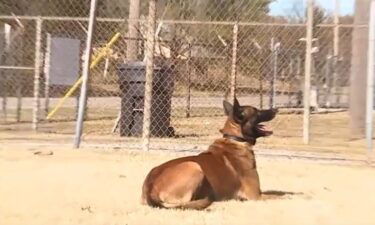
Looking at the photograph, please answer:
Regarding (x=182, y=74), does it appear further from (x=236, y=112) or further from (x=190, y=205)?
(x=190, y=205)

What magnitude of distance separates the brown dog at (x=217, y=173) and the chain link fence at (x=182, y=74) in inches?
197

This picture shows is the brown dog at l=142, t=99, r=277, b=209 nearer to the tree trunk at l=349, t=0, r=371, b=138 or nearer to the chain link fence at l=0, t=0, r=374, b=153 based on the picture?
the chain link fence at l=0, t=0, r=374, b=153

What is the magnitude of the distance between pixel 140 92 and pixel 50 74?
2.35 m

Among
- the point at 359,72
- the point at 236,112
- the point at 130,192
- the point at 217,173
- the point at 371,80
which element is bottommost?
the point at 130,192

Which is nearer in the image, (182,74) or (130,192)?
(130,192)

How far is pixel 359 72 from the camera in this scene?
16.2 m

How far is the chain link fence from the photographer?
15.6 metres

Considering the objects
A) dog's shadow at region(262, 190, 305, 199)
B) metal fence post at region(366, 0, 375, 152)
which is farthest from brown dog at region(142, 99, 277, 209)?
metal fence post at region(366, 0, 375, 152)

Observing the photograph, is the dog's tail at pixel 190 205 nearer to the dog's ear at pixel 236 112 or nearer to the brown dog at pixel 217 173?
the brown dog at pixel 217 173

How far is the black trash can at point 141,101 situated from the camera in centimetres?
1555

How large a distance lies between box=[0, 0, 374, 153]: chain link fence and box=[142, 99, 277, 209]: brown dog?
5004 mm

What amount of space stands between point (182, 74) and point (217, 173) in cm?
1394

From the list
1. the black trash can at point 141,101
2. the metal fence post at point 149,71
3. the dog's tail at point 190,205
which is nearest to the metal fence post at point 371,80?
the metal fence post at point 149,71

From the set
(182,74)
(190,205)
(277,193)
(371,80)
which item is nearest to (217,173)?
(190,205)
